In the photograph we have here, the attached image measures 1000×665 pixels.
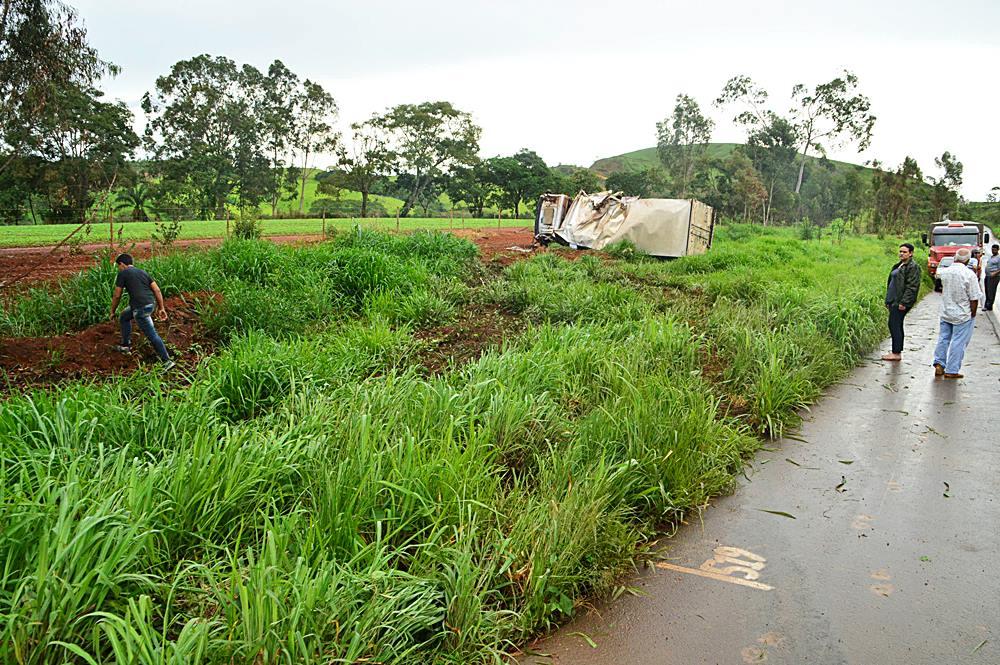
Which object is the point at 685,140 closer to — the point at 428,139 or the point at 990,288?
the point at 428,139

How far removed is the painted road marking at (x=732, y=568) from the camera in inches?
149

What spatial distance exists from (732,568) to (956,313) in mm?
6136

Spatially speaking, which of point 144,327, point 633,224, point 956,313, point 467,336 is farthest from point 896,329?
point 633,224

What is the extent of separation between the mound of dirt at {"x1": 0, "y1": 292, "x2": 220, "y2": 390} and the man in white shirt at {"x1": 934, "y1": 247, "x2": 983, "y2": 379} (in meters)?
8.98

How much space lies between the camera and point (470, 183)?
57969 millimetres

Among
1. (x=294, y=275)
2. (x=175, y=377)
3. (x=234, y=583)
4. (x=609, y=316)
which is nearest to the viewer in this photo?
(x=234, y=583)

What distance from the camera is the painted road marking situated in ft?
12.4

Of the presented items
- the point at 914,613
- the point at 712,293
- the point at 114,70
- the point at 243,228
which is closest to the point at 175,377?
the point at 914,613

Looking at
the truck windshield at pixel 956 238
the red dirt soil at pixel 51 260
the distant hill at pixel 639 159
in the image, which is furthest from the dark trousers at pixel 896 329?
the distant hill at pixel 639 159

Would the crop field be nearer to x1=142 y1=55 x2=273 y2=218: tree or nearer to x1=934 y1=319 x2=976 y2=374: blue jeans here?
x1=934 y1=319 x2=976 y2=374: blue jeans

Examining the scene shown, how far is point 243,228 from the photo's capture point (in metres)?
16.5

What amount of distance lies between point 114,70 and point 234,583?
18.0m

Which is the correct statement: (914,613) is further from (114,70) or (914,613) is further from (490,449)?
(114,70)

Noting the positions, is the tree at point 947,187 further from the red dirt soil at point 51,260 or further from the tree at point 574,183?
the red dirt soil at point 51,260
